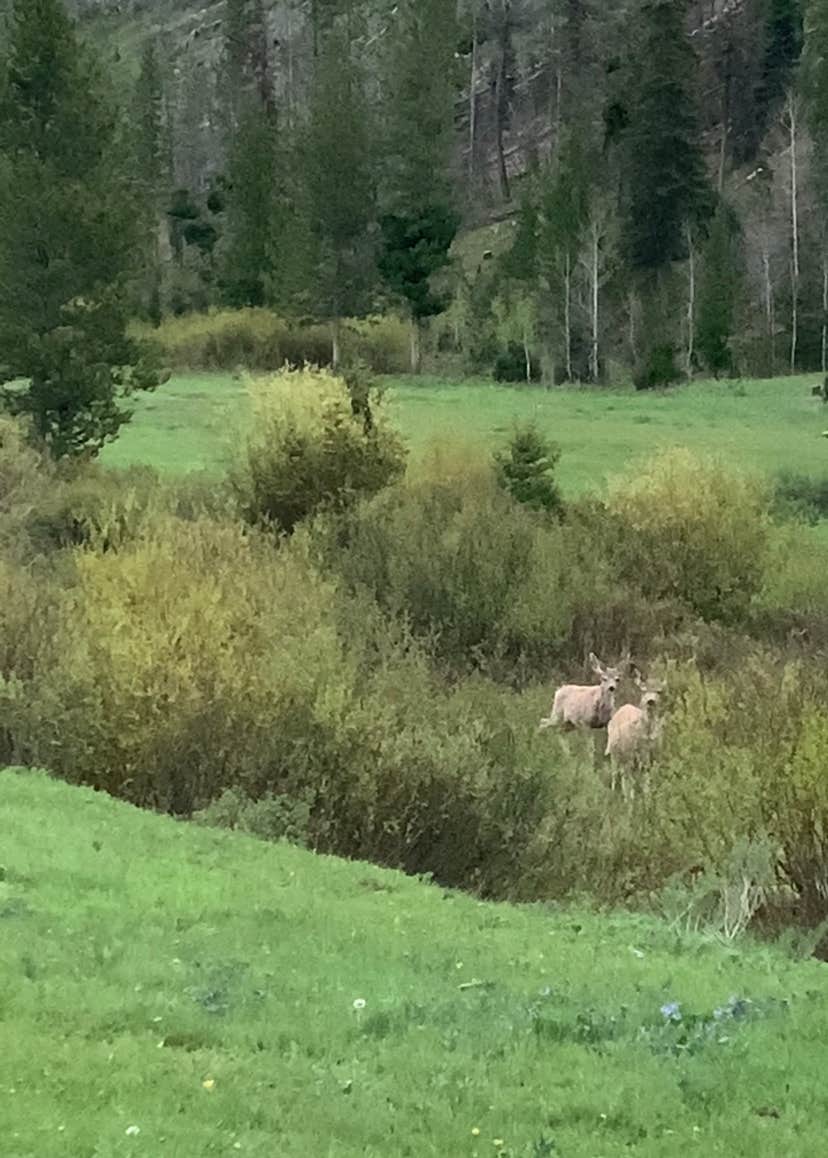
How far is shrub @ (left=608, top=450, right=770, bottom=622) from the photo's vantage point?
88.3 ft

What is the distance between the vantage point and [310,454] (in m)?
28.6

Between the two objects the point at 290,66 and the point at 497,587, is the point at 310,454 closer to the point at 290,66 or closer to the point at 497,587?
the point at 497,587

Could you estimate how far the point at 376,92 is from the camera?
272 feet

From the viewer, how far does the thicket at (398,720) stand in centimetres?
1322

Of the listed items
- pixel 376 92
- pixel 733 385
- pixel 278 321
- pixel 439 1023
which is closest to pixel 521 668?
pixel 439 1023

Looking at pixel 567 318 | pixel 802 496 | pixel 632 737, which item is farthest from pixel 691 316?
pixel 632 737

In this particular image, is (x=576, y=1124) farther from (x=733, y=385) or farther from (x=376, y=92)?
(x=376, y=92)

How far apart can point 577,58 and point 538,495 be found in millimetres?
60035

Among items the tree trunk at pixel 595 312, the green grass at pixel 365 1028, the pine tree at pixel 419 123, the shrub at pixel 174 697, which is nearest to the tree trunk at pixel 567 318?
the tree trunk at pixel 595 312

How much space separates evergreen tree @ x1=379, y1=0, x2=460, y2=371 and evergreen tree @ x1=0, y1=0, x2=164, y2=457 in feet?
101

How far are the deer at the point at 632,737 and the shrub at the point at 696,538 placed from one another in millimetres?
8342

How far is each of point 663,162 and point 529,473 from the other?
125 feet

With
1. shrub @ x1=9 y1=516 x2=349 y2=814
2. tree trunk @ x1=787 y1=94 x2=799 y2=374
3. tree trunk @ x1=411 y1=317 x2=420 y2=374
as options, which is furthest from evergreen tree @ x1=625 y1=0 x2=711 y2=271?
shrub @ x1=9 y1=516 x2=349 y2=814

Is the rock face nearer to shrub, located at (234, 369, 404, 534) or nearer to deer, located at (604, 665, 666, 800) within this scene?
shrub, located at (234, 369, 404, 534)
